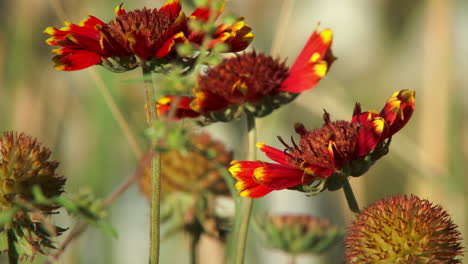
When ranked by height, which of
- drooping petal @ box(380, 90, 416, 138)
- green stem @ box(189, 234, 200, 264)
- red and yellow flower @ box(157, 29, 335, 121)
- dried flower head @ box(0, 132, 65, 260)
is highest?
red and yellow flower @ box(157, 29, 335, 121)

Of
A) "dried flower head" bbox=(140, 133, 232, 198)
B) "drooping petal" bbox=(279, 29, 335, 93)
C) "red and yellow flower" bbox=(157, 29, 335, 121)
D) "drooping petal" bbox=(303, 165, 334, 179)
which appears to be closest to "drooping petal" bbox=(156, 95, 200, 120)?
"red and yellow flower" bbox=(157, 29, 335, 121)

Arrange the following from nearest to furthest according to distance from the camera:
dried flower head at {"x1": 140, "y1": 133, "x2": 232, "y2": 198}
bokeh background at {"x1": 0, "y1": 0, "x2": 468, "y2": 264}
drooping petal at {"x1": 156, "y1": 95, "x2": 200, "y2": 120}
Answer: drooping petal at {"x1": 156, "y1": 95, "x2": 200, "y2": 120}, dried flower head at {"x1": 140, "y1": 133, "x2": 232, "y2": 198}, bokeh background at {"x1": 0, "y1": 0, "x2": 468, "y2": 264}

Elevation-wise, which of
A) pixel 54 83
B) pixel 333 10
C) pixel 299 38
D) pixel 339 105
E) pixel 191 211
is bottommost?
pixel 191 211

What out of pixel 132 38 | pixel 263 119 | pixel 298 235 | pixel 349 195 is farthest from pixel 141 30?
pixel 263 119

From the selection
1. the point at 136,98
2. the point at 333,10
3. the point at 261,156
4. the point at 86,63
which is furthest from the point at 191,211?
the point at 333,10

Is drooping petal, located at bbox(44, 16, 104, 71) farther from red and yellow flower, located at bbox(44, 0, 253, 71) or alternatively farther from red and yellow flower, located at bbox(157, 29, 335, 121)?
red and yellow flower, located at bbox(157, 29, 335, 121)

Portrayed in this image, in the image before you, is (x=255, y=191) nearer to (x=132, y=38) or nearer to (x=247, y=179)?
(x=247, y=179)

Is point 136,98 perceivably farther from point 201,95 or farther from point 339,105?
point 201,95
